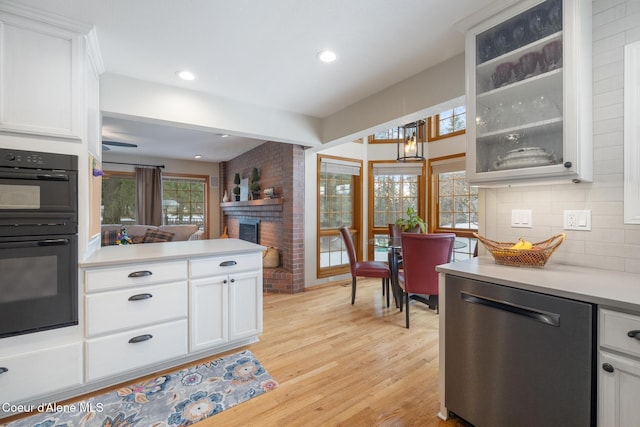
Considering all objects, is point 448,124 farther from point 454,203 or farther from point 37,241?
point 37,241

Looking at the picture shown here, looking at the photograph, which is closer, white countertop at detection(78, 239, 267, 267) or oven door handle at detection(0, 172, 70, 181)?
oven door handle at detection(0, 172, 70, 181)

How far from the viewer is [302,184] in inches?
159

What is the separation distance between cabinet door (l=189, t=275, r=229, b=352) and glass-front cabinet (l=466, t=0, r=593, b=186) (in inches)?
80.6

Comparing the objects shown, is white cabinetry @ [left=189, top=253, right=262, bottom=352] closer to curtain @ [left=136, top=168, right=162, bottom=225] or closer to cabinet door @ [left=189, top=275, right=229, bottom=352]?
cabinet door @ [left=189, top=275, right=229, bottom=352]

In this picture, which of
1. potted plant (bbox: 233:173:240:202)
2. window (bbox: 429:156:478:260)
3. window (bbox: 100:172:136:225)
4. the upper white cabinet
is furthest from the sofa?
window (bbox: 429:156:478:260)

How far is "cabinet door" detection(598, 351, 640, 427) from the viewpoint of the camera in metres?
0.97

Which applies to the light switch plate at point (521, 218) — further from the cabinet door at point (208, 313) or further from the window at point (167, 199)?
the window at point (167, 199)

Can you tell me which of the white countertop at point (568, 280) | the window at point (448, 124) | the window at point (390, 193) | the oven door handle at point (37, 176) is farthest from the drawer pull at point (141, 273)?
the window at point (448, 124)

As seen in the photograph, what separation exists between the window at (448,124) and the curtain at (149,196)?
6.03m

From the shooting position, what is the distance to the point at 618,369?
99cm

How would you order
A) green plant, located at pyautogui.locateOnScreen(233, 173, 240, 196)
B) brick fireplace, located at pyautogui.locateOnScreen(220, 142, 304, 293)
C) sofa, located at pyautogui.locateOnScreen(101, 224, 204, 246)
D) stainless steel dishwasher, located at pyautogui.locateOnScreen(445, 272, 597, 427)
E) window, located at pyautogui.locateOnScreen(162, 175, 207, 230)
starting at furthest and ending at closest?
window, located at pyautogui.locateOnScreen(162, 175, 207, 230) → green plant, located at pyautogui.locateOnScreen(233, 173, 240, 196) → sofa, located at pyautogui.locateOnScreen(101, 224, 204, 246) → brick fireplace, located at pyautogui.locateOnScreen(220, 142, 304, 293) → stainless steel dishwasher, located at pyautogui.locateOnScreen(445, 272, 597, 427)

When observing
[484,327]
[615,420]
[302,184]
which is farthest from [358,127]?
[615,420]

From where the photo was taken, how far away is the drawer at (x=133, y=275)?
1.78 m

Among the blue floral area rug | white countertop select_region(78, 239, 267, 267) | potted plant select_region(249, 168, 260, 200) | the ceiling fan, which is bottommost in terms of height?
the blue floral area rug
